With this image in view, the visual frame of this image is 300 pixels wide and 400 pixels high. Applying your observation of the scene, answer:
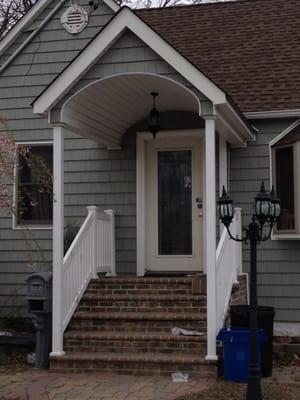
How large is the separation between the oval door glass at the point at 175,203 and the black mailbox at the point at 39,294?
8.14 ft

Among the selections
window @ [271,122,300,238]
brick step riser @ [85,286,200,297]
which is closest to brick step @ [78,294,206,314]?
brick step riser @ [85,286,200,297]

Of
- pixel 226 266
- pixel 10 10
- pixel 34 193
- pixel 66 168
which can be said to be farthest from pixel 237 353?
pixel 10 10

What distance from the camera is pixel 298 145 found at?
368 inches

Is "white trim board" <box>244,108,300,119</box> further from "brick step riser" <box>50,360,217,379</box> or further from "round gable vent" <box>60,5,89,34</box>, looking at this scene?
"brick step riser" <box>50,360,217,379</box>

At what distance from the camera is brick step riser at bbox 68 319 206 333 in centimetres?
816

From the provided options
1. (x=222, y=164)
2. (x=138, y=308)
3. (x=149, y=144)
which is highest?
(x=149, y=144)

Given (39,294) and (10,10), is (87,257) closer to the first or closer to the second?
(39,294)

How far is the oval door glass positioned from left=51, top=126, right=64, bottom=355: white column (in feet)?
8.12

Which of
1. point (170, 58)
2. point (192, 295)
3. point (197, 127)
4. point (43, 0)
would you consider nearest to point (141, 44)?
point (170, 58)

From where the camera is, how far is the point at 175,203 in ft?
33.7

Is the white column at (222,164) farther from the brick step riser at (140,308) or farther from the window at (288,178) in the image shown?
the brick step riser at (140,308)

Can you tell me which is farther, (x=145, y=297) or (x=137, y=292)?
(x=137, y=292)

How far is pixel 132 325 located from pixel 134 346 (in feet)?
1.47

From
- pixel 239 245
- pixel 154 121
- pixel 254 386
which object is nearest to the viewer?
pixel 254 386
